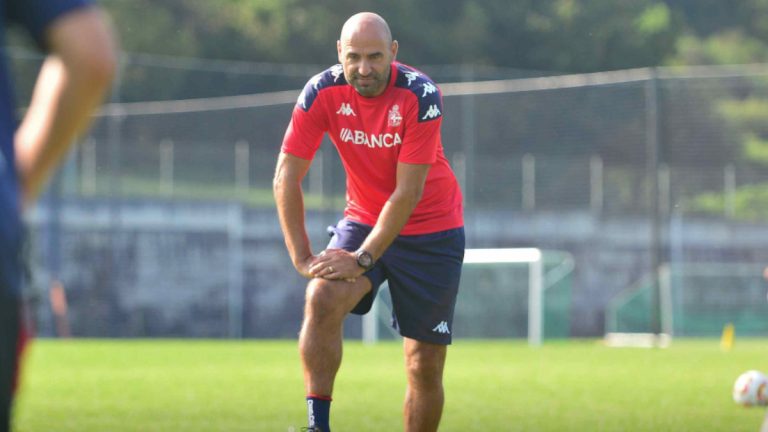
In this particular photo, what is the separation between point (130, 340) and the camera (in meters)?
22.5

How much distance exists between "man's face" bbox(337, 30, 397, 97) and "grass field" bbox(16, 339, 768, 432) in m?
2.56

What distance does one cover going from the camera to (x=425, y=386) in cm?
635

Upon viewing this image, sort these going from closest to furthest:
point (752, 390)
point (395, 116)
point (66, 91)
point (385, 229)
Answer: point (66, 91) → point (385, 229) → point (395, 116) → point (752, 390)

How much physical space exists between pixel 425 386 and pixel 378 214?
0.74 meters

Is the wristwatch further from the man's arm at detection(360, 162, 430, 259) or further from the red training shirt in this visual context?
the red training shirt

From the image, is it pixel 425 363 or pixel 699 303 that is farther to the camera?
pixel 699 303

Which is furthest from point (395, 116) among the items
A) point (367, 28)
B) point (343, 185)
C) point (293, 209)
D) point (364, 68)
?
point (343, 185)

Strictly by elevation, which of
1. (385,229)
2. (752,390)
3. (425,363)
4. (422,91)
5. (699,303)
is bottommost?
(752,390)

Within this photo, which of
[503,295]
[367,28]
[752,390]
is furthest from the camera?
[503,295]

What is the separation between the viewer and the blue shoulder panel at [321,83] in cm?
610

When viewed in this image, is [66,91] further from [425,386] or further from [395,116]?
[425,386]

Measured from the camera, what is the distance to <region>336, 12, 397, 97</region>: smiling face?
229 inches

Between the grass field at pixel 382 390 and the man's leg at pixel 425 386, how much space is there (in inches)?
65.5

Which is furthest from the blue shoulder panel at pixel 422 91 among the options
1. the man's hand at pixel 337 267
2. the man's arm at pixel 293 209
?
the man's hand at pixel 337 267
